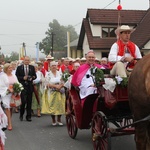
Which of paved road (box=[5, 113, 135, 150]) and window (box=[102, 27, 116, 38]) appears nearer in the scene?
paved road (box=[5, 113, 135, 150])

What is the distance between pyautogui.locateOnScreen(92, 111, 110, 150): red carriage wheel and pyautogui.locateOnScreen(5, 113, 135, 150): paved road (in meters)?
0.77

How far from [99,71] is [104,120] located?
0.85 m

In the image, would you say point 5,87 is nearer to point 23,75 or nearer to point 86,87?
point 23,75

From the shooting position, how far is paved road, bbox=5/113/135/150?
246 inches

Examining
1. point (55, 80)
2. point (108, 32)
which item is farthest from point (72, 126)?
point (108, 32)

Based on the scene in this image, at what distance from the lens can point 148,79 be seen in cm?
426

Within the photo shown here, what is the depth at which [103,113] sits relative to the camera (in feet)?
17.5

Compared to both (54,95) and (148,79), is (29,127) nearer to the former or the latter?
(54,95)

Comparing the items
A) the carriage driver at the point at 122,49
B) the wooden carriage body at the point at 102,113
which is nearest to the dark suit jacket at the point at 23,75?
the wooden carriage body at the point at 102,113

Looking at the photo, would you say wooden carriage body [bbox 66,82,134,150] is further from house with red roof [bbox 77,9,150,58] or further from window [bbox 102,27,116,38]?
window [bbox 102,27,116,38]

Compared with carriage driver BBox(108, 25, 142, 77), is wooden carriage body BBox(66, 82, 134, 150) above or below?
below

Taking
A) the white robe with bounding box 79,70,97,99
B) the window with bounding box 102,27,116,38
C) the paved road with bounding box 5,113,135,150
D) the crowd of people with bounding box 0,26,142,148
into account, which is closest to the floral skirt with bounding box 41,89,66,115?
the crowd of people with bounding box 0,26,142,148

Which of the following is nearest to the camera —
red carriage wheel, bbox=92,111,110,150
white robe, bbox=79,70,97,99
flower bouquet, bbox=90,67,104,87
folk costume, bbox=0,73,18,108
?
red carriage wheel, bbox=92,111,110,150

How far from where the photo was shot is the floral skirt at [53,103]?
841 cm
